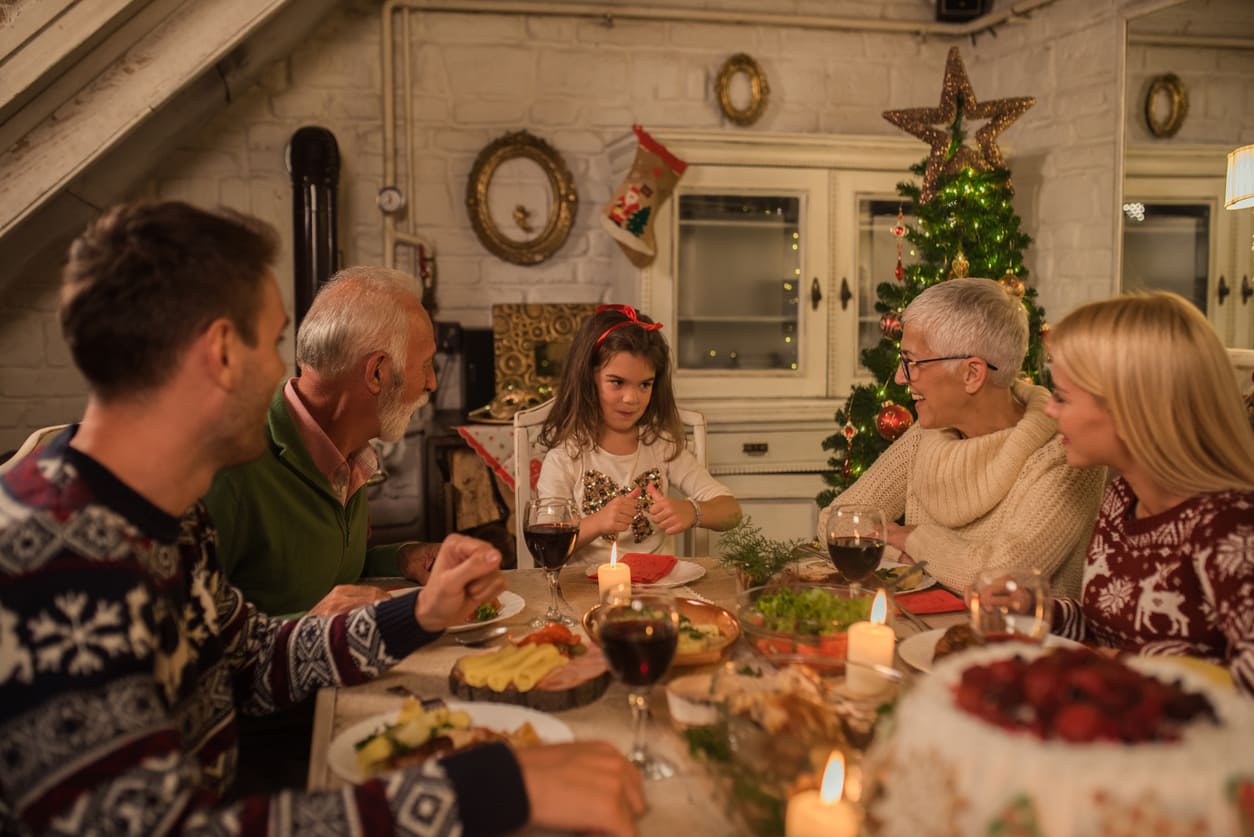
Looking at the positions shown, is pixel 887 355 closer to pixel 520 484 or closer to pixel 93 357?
pixel 520 484

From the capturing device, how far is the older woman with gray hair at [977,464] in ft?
6.18

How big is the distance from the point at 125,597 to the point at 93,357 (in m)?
0.25

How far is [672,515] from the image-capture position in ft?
7.11

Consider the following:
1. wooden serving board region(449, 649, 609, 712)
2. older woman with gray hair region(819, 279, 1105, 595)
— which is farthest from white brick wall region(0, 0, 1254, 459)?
wooden serving board region(449, 649, 609, 712)

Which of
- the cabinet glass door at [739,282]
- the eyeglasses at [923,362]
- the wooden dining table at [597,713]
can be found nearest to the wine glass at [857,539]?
the wooden dining table at [597,713]

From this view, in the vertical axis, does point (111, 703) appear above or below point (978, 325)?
below

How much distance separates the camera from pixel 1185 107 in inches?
135

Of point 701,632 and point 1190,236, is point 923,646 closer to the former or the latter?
point 701,632

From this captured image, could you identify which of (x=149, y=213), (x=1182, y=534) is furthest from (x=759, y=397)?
(x=149, y=213)

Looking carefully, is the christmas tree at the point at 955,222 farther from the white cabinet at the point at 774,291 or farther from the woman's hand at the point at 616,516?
the woman's hand at the point at 616,516

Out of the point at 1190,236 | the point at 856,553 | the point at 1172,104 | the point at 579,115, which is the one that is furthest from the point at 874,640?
the point at 579,115

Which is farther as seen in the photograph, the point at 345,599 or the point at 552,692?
the point at 345,599

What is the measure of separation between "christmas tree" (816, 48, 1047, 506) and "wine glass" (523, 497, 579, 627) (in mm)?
2020

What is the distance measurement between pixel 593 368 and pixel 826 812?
1.91 m
